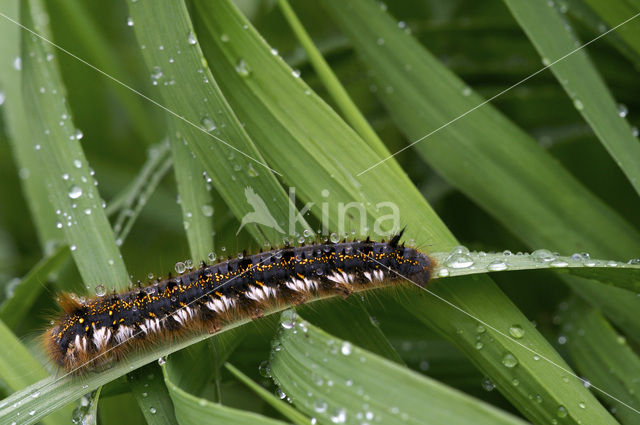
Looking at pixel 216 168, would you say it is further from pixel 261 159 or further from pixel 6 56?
pixel 6 56

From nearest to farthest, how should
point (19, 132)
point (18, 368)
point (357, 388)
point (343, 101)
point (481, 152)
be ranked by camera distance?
point (357, 388) → point (18, 368) → point (343, 101) → point (481, 152) → point (19, 132)

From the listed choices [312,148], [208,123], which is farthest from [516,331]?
[208,123]

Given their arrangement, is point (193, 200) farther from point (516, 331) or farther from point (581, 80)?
point (581, 80)

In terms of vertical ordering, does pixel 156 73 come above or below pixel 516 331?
above

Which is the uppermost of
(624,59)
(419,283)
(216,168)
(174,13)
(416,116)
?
(174,13)

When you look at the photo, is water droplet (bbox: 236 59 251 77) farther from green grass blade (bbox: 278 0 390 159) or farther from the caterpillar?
the caterpillar

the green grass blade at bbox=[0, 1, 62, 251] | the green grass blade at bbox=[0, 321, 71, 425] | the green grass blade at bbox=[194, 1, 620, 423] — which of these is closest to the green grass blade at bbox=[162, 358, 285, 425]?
the green grass blade at bbox=[0, 321, 71, 425]

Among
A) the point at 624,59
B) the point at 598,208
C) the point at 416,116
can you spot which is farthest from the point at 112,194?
the point at 624,59
